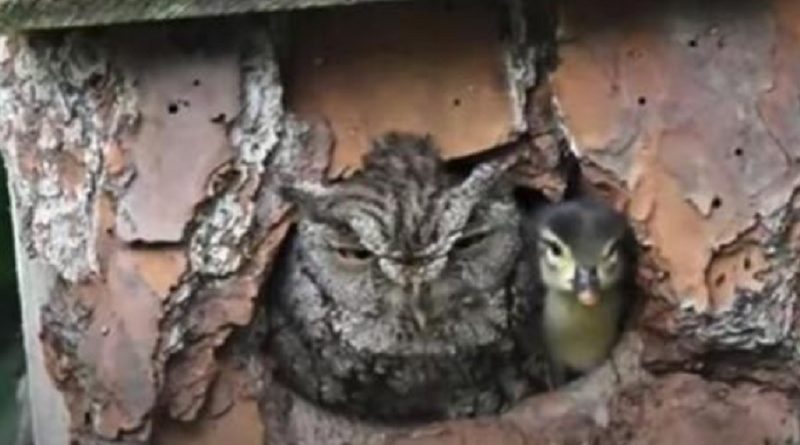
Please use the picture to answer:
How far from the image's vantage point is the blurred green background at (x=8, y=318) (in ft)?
10.6

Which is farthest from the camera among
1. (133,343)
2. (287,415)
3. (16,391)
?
(16,391)

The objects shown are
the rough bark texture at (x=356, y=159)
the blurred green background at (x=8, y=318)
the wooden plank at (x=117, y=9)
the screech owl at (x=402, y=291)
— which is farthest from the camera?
the blurred green background at (x=8, y=318)

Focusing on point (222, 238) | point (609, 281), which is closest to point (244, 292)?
point (222, 238)

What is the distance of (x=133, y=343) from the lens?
2.73 m

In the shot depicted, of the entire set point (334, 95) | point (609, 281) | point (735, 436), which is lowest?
point (735, 436)

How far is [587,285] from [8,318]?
0.87m

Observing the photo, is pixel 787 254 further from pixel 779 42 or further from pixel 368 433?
pixel 368 433

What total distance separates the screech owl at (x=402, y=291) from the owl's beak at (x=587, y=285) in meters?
0.12

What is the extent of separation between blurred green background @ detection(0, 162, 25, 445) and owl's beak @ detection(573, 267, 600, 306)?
81 centimetres

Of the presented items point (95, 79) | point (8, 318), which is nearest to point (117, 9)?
point (95, 79)

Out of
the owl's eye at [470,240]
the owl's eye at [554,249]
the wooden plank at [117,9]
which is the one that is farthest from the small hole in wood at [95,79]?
the owl's eye at [554,249]

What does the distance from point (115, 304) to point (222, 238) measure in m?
0.14

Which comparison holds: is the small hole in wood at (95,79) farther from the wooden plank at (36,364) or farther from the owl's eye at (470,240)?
the owl's eye at (470,240)

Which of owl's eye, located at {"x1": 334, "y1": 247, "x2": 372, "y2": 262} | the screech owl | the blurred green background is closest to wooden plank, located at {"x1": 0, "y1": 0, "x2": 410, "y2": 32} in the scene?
the screech owl
